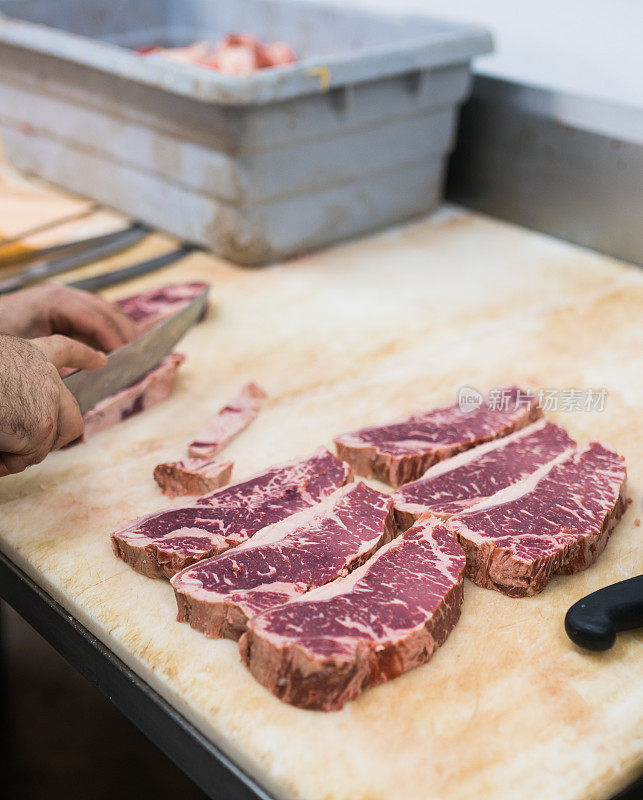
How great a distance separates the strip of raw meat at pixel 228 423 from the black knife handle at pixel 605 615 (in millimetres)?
736

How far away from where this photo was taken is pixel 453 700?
1122 millimetres

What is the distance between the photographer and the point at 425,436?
5.33 ft

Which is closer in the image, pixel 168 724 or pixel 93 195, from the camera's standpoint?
pixel 168 724

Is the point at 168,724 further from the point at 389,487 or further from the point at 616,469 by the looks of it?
the point at 616,469

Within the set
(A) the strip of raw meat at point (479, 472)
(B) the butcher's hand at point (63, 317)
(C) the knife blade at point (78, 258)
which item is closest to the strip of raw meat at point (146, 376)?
(B) the butcher's hand at point (63, 317)

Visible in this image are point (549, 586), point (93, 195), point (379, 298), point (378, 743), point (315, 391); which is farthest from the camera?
point (93, 195)

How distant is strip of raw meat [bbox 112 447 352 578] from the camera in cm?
132

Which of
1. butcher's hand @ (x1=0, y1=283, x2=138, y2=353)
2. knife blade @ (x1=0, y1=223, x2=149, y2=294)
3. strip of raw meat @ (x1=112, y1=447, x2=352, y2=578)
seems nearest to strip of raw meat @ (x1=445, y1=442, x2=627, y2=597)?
strip of raw meat @ (x1=112, y1=447, x2=352, y2=578)

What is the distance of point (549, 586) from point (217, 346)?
1.04m

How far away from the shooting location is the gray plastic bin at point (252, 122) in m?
2.18

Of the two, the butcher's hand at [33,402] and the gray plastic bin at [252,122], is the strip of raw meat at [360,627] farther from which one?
the gray plastic bin at [252,122]

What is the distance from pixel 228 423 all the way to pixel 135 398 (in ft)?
0.68

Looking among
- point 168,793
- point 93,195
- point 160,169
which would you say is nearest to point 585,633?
point 168,793

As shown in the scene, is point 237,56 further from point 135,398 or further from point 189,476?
point 189,476
